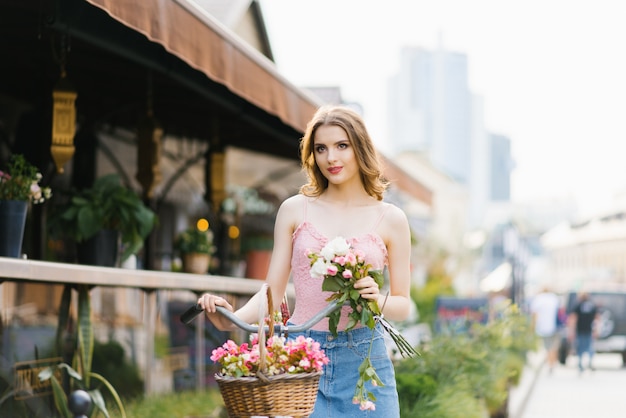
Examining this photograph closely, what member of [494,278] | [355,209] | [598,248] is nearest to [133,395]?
[355,209]

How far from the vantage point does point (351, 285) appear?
319 centimetres

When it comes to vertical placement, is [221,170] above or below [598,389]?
above

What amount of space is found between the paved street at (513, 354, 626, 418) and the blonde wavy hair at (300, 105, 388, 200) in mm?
8478

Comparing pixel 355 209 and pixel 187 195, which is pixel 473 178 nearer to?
pixel 187 195

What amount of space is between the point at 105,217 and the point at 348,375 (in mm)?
3837

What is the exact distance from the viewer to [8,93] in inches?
386

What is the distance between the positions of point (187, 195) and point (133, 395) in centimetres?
753

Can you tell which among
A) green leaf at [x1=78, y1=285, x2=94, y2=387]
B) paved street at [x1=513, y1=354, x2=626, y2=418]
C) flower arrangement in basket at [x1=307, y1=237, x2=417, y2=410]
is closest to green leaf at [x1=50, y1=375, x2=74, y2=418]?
green leaf at [x1=78, y1=285, x2=94, y2=387]

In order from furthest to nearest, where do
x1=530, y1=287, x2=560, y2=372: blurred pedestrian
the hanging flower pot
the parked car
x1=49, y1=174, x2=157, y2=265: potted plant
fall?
the parked car
x1=530, y1=287, x2=560, y2=372: blurred pedestrian
x1=49, y1=174, x2=157, y2=265: potted plant
the hanging flower pot

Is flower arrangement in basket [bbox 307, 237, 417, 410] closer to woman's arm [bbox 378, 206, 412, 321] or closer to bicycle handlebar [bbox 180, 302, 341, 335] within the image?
bicycle handlebar [bbox 180, 302, 341, 335]

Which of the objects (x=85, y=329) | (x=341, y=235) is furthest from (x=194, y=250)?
(x=341, y=235)

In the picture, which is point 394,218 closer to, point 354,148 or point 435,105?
point 354,148

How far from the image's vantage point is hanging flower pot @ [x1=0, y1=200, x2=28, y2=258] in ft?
17.8

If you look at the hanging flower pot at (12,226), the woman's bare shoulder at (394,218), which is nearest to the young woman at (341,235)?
the woman's bare shoulder at (394,218)
